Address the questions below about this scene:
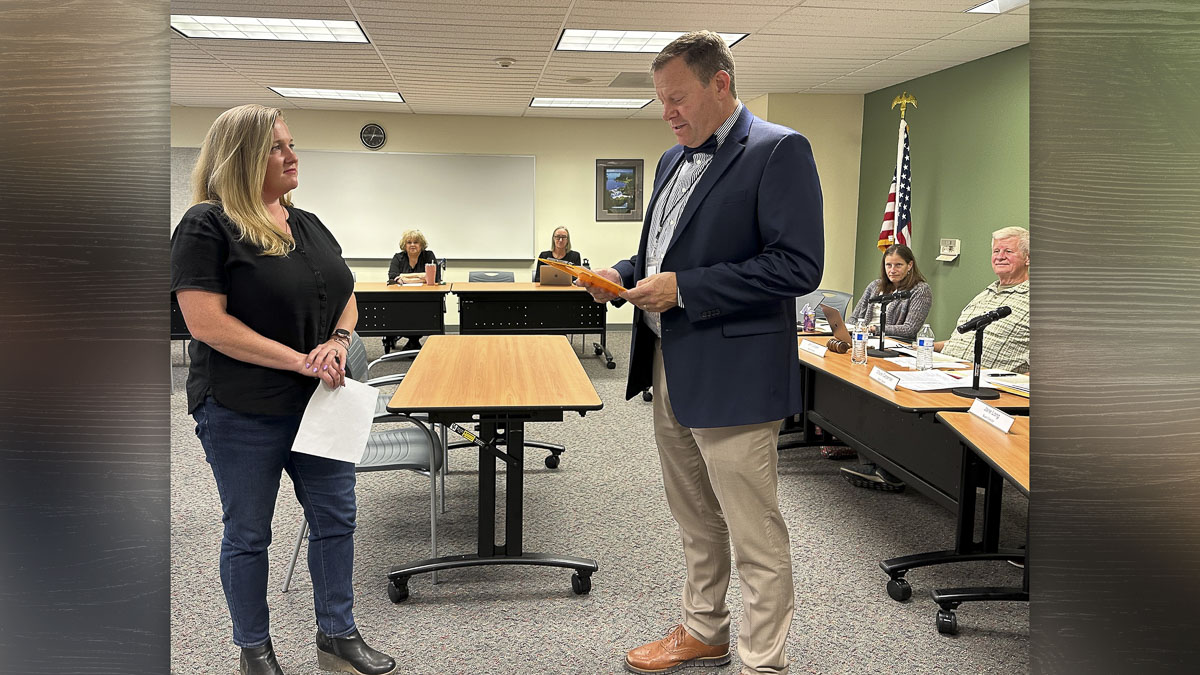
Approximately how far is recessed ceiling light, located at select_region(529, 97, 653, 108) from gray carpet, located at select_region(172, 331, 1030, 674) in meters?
5.16

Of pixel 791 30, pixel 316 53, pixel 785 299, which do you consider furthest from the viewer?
pixel 316 53

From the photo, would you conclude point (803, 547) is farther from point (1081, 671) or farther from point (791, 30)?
point (791, 30)

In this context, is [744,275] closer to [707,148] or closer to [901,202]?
[707,148]

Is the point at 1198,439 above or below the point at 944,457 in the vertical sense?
above

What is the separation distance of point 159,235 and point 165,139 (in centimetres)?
10

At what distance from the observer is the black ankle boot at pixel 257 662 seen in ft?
6.75

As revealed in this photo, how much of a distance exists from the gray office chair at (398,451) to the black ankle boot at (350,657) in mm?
479

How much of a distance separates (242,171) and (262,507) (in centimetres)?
80

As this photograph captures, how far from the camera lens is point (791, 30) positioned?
5.27 metres

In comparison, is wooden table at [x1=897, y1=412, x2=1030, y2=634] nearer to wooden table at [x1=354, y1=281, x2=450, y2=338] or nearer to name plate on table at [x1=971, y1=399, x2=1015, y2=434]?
name plate on table at [x1=971, y1=399, x2=1015, y2=434]

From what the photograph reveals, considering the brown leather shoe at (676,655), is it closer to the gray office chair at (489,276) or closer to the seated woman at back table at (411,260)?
the seated woman at back table at (411,260)

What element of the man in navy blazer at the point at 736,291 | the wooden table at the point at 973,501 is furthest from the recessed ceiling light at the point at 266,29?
the wooden table at the point at 973,501

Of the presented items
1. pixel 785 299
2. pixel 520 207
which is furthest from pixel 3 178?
pixel 520 207

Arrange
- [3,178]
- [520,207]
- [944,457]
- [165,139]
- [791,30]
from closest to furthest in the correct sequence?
[3,178]
[165,139]
[944,457]
[791,30]
[520,207]
